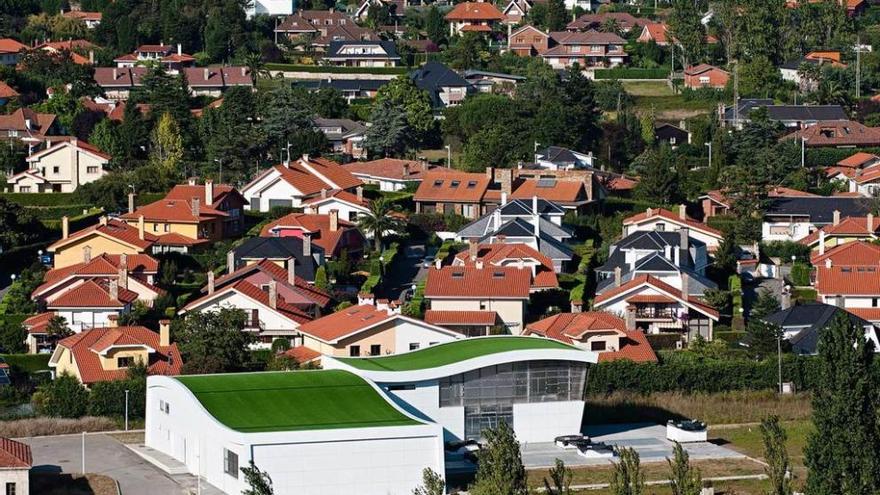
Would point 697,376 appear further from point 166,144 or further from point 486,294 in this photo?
point 166,144

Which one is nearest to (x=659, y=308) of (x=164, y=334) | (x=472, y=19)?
(x=164, y=334)

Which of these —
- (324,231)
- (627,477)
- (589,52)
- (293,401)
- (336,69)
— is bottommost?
(324,231)

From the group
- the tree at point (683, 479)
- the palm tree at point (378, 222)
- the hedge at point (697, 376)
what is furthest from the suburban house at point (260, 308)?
the tree at point (683, 479)

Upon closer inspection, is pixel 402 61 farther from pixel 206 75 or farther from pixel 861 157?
pixel 861 157

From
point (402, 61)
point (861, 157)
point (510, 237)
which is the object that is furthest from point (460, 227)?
point (402, 61)

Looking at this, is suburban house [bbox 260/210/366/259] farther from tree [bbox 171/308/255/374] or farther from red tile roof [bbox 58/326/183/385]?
red tile roof [bbox 58/326/183/385]

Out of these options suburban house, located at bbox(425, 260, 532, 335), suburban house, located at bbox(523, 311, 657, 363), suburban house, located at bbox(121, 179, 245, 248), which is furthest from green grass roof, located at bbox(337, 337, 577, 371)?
suburban house, located at bbox(121, 179, 245, 248)
